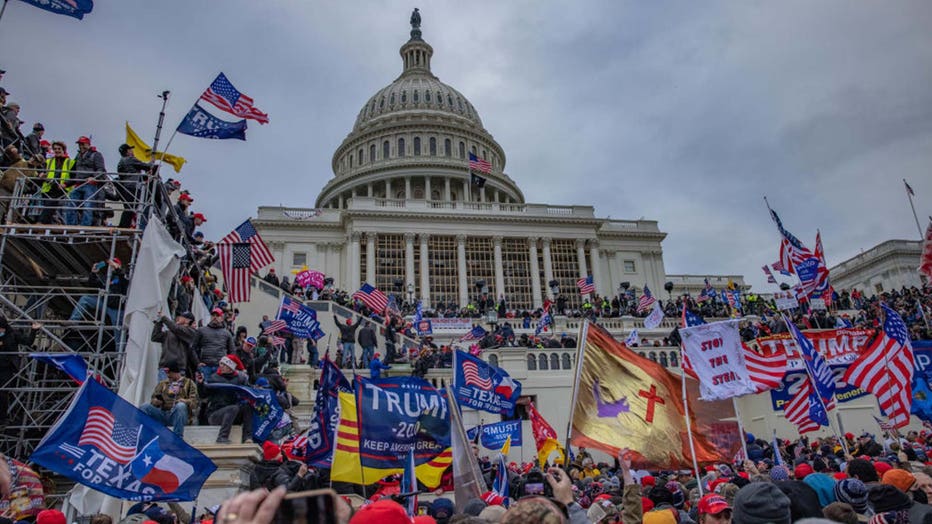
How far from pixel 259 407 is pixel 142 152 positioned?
7481 millimetres

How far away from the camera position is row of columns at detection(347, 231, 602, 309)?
1913 inches

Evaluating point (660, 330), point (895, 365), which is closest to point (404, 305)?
point (660, 330)

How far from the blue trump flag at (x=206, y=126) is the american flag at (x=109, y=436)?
804 cm

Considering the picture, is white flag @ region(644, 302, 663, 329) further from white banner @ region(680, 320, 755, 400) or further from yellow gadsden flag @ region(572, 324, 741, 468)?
yellow gadsden flag @ region(572, 324, 741, 468)

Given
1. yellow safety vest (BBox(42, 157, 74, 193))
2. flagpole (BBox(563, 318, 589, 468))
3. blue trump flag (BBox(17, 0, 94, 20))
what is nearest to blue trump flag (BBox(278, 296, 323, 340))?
yellow safety vest (BBox(42, 157, 74, 193))

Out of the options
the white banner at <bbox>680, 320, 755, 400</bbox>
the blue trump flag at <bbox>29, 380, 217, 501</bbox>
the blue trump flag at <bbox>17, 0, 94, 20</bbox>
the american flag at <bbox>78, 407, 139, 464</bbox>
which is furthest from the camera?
the blue trump flag at <bbox>17, 0, 94, 20</bbox>

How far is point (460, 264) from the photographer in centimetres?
5003

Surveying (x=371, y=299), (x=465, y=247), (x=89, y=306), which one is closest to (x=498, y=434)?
(x=89, y=306)

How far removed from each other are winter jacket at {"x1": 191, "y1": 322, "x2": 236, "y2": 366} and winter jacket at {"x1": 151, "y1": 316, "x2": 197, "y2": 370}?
1.47 ft

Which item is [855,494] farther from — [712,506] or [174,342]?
[174,342]

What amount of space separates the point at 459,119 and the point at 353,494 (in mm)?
72024

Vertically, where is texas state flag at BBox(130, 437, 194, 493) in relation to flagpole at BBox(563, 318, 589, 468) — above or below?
below

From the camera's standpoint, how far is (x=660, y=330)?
3444 centimetres

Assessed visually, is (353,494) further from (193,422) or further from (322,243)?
(322,243)
